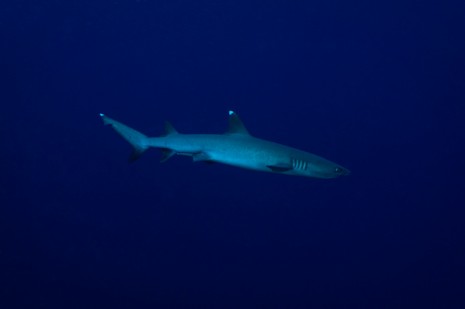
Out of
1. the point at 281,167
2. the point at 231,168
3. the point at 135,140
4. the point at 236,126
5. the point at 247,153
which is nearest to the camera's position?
the point at 281,167

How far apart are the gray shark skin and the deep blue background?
6.07 m

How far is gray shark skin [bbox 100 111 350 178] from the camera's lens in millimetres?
4738

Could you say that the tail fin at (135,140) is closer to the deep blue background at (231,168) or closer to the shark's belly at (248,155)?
the shark's belly at (248,155)

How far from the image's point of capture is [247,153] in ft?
15.8

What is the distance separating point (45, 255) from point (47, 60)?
734cm

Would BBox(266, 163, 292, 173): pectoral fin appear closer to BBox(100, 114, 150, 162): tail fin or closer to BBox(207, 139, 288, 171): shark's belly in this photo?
BBox(207, 139, 288, 171): shark's belly

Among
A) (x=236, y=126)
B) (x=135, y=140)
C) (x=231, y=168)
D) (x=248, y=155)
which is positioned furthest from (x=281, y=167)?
(x=231, y=168)

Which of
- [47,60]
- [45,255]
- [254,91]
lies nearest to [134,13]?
[47,60]

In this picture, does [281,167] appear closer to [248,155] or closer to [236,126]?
[248,155]

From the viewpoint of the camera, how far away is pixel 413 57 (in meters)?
13.7

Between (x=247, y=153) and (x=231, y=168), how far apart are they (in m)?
7.13

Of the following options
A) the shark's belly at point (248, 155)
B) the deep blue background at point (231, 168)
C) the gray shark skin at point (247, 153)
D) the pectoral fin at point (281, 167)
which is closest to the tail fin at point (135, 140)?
the gray shark skin at point (247, 153)

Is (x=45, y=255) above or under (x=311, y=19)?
under

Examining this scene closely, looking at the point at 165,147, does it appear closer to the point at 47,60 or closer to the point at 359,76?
the point at 359,76
